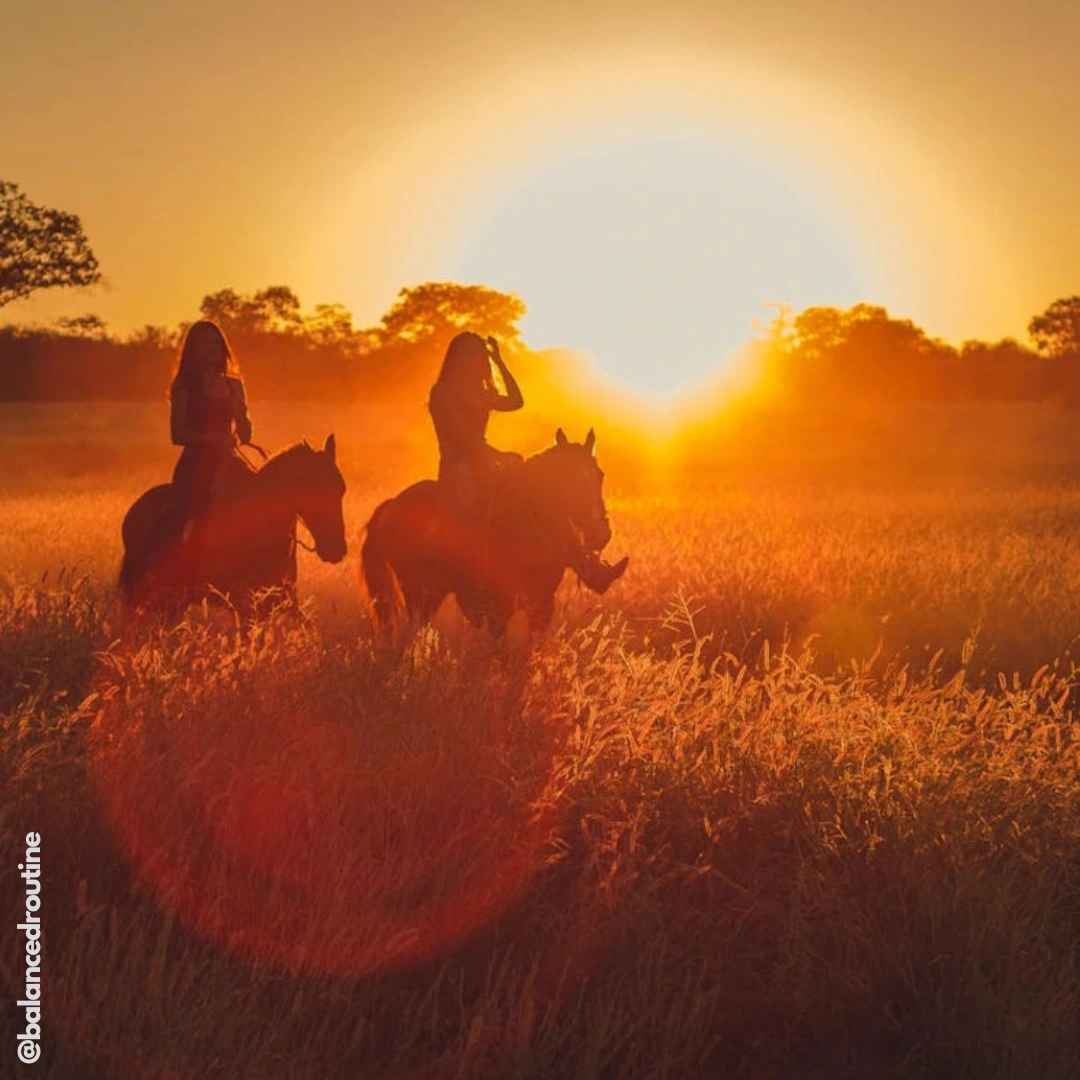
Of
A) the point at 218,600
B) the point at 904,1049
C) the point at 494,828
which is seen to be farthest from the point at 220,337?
the point at 904,1049

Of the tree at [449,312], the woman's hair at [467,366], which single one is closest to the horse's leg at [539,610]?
the woman's hair at [467,366]

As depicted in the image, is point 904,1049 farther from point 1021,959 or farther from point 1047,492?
point 1047,492

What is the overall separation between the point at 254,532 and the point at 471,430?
1.42m

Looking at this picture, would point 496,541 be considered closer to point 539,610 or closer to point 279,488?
point 539,610

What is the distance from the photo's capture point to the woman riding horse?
7.71m

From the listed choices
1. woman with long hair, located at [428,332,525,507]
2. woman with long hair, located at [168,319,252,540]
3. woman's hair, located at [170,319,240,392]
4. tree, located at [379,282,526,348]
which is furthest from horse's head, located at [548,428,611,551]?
tree, located at [379,282,526,348]

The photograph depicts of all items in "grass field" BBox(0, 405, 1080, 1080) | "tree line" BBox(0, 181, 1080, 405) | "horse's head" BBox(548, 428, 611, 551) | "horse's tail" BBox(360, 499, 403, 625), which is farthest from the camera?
"tree line" BBox(0, 181, 1080, 405)

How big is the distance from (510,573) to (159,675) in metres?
2.92

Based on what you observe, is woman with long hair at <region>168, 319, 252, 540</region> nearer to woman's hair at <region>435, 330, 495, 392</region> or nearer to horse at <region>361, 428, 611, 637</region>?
horse at <region>361, 428, 611, 637</region>

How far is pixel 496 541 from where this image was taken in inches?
305

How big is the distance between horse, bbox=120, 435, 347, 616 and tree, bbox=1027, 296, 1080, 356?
78.0 m

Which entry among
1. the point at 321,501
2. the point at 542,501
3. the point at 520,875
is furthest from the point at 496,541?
the point at 520,875

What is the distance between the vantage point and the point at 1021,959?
406cm

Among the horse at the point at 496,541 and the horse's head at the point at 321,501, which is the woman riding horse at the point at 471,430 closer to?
the horse at the point at 496,541
